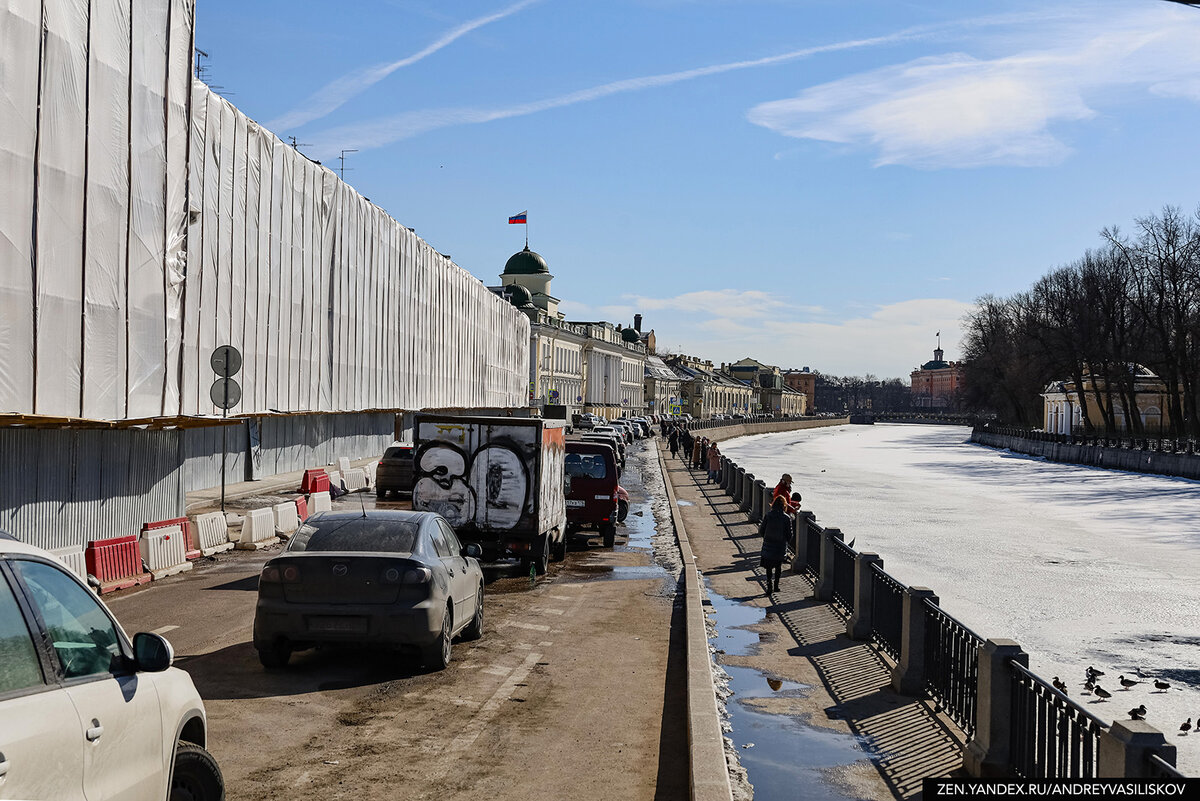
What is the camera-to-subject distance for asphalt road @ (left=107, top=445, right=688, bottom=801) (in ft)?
24.0

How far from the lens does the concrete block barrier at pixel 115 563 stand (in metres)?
14.8

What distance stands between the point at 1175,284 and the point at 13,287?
265 ft

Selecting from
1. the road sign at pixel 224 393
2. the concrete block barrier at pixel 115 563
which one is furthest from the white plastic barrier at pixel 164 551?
the road sign at pixel 224 393

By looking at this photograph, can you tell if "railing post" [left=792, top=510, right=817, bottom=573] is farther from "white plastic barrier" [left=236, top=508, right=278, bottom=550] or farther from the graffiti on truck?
"white plastic barrier" [left=236, top=508, right=278, bottom=550]

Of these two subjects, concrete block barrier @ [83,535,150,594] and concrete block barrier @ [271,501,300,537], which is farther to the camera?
concrete block barrier @ [271,501,300,537]

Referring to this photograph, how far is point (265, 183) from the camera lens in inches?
1211

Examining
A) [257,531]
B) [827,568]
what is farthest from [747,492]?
[827,568]

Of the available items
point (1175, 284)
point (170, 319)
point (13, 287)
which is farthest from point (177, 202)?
point (1175, 284)

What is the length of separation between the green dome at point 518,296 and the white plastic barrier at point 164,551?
3986 inches

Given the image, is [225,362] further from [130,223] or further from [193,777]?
[193,777]

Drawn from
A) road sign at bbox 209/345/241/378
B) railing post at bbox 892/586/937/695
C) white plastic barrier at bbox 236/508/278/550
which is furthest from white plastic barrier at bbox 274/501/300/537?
railing post at bbox 892/586/937/695

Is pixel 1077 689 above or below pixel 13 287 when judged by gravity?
below

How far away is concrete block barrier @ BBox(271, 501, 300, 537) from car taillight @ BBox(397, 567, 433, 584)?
1257 centimetres

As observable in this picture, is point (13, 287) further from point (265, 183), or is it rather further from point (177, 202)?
point (265, 183)
